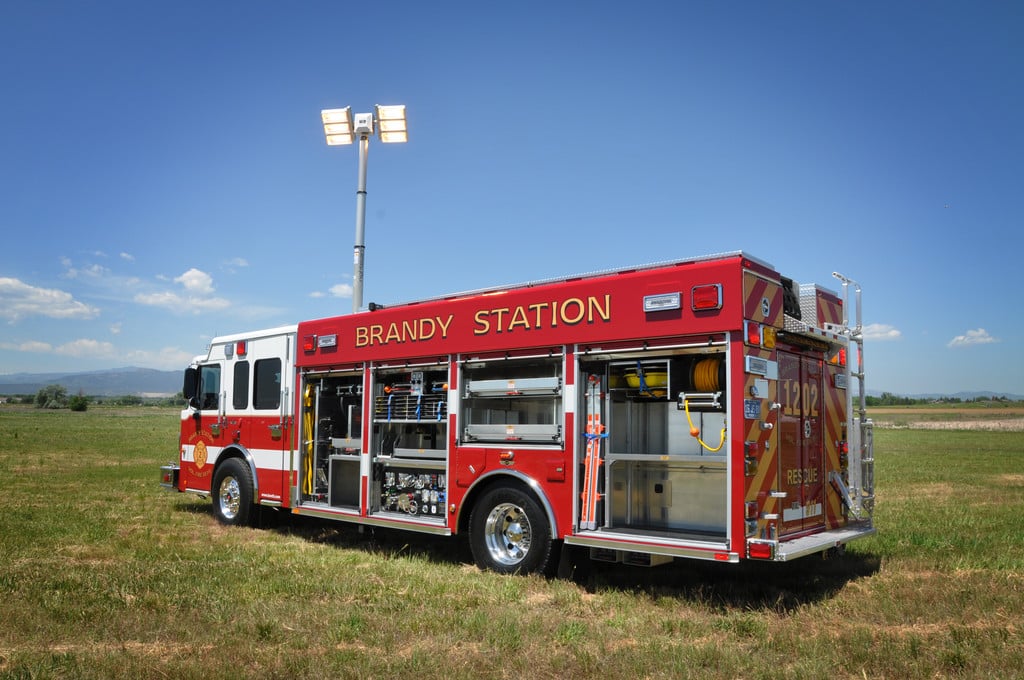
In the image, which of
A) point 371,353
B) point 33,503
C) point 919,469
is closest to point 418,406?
point 371,353

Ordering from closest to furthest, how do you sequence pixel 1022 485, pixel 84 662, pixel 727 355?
pixel 84 662
pixel 727 355
pixel 1022 485

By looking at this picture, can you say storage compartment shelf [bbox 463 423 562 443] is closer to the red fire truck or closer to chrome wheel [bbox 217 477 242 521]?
the red fire truck

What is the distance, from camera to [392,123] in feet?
47.1

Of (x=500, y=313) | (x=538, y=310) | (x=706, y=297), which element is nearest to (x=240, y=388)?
(x=500, y=313)

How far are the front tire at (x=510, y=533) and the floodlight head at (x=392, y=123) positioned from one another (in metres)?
8.08

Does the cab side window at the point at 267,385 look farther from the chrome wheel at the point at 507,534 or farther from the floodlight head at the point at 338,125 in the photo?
the floodlight head at the point at 338,125

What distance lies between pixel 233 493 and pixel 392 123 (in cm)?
671

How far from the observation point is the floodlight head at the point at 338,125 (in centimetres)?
1434

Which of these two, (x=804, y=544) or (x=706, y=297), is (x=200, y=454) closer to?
(x=706, y=297)

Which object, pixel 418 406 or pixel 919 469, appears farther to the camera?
pixel 919 469

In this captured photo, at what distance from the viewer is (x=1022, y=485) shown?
17.7 meters

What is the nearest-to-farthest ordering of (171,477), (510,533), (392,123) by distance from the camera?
(510,533) < (171,477) < (392,123)

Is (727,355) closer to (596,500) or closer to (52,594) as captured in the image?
(596,500)

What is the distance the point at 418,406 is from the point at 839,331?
177 inches
